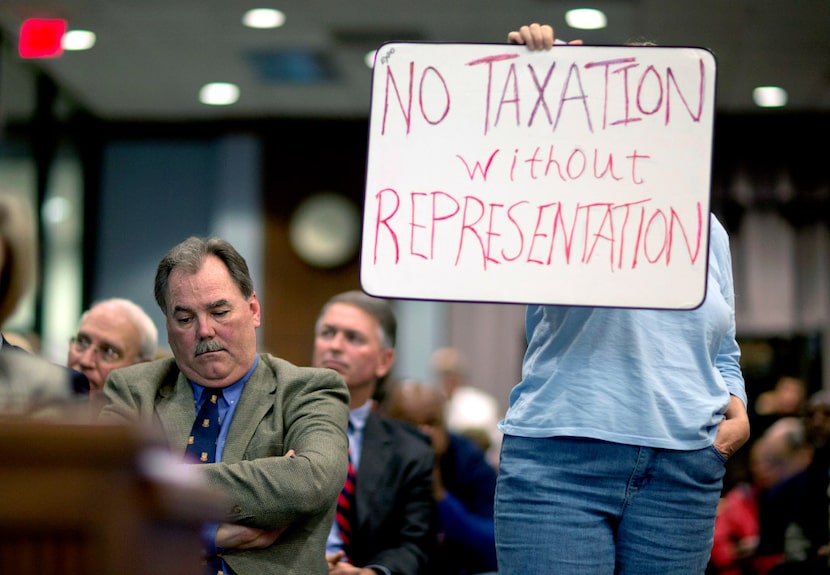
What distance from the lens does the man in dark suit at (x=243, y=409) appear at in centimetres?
190

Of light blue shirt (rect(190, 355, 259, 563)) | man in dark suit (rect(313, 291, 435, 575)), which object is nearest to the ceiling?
man in dark suit (rect(313, 291, 435, 575))

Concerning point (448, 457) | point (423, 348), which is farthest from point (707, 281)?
point (423, 348)

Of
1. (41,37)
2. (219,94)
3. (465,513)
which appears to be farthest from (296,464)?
(219,94)

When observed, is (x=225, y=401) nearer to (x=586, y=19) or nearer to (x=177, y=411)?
(x=177, y=411)

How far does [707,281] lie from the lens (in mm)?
1717

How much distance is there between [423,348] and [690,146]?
640 cm

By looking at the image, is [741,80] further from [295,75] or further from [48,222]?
[48,222]

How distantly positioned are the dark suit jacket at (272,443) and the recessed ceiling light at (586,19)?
14.4 ft

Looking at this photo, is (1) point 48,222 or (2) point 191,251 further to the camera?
(1) point 48,222

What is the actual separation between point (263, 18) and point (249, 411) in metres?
4.64

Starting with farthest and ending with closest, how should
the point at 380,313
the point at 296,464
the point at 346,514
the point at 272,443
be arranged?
the point at 380,313 < the point at 346,514 < the point at 272,443 < the point at 296,464

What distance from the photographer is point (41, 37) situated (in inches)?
263

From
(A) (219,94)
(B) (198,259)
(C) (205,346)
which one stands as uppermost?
(A) (219,94)

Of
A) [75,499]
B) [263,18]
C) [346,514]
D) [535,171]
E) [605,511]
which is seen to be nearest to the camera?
[75,499]
